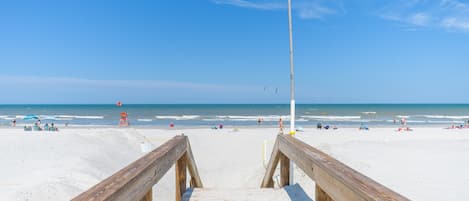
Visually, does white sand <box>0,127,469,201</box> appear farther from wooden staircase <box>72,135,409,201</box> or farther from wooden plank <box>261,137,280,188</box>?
wooden staircase <box>72,135,409,201</box>

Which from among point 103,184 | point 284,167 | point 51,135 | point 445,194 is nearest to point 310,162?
point 103,184

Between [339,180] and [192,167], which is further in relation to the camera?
[192,167]

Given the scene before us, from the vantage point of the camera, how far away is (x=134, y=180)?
2090 mm

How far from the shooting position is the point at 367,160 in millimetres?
8086

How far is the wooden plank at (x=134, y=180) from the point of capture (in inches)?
66.3

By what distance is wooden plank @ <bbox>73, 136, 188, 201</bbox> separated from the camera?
5.52 feet

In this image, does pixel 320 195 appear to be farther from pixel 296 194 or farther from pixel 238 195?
pixel 238 195

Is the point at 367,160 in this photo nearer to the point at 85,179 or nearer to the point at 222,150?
the point at 85,179

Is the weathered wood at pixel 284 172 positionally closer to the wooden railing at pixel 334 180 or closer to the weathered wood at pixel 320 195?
the wooden railing at pixel 334 180

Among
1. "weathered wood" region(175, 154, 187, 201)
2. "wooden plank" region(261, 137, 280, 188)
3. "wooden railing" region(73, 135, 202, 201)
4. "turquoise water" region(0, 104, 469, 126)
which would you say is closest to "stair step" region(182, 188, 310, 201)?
"weathered wood" region(175, 154, 187, 201)

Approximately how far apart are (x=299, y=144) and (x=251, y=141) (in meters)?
13.6

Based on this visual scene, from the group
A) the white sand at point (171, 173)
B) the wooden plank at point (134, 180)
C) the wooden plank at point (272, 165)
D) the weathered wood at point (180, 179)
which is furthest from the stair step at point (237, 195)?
the white sand at point (171, 173)

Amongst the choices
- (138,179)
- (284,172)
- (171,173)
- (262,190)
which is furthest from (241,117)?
(138,179)

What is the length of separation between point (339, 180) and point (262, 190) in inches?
105
